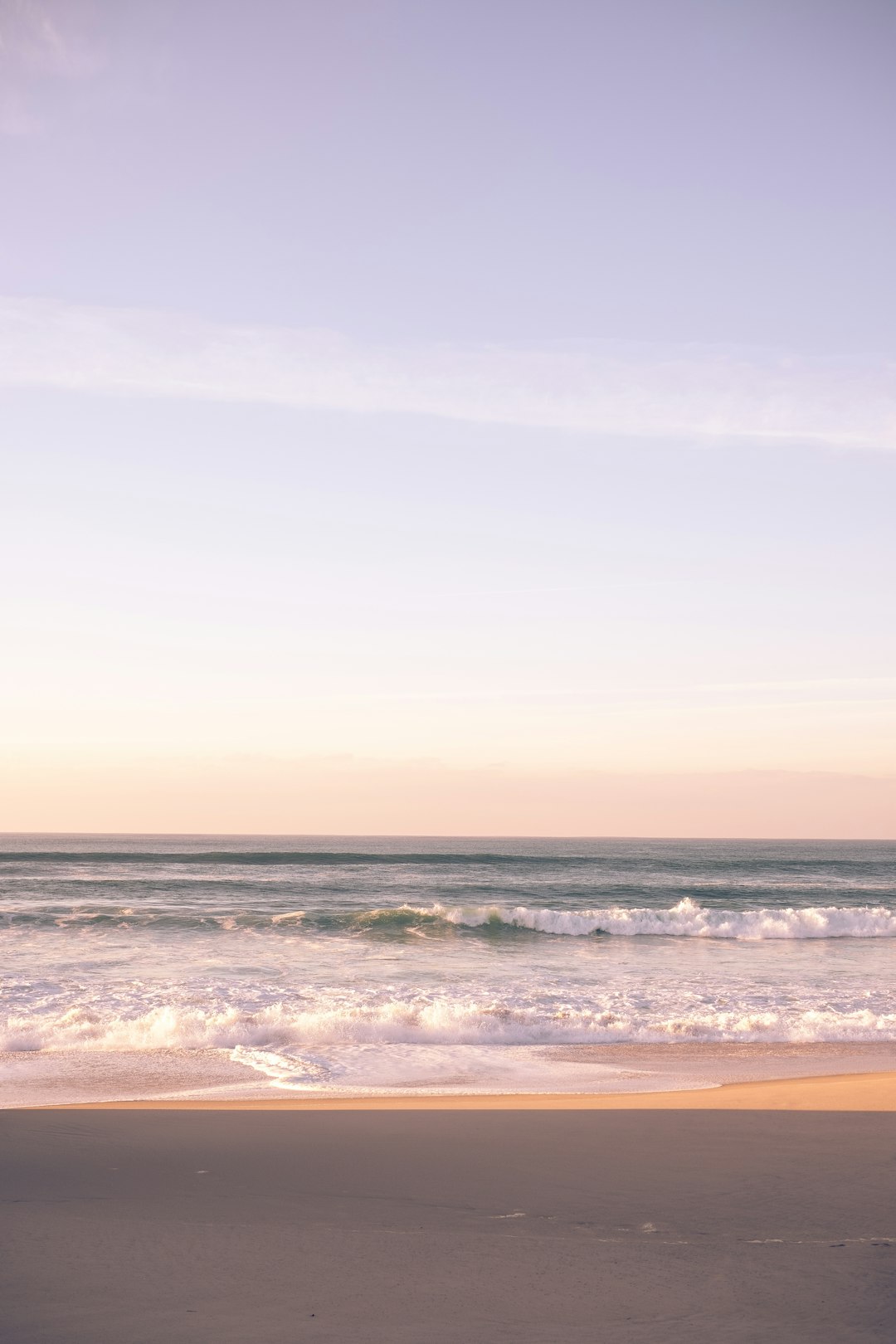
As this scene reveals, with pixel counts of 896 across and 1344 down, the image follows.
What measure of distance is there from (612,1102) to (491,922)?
72.6ft

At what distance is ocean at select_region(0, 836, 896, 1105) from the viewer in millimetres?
11922

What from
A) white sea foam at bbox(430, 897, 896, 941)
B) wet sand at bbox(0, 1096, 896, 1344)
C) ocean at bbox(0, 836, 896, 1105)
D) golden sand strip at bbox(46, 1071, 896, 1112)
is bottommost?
white sea foam at bbox(430, 897, 896, 941)

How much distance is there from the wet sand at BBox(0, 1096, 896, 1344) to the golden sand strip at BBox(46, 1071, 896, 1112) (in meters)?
0.36

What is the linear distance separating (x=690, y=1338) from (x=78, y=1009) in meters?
12.4

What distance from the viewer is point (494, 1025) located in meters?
14.5

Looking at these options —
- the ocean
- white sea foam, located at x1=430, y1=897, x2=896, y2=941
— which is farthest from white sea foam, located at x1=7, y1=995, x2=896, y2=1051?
white sea foam, located at x1=430, y1=897, x2=896, y2=941

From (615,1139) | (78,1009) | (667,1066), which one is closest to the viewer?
(615,1139)

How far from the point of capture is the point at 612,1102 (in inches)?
385

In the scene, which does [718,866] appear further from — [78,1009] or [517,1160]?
[517,1160]

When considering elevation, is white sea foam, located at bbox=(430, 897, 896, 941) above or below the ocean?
below

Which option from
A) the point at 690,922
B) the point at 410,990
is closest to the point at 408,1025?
the point at 410,990

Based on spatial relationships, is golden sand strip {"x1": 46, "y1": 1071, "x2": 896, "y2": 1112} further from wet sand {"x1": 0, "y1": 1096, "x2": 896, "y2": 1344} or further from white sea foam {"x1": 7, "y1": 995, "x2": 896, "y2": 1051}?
white sea foam {"x1": 7, "y1": 995, "x2": 896, "y2": 1051}

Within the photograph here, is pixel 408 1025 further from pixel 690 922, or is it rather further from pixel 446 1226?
pixel 690 922

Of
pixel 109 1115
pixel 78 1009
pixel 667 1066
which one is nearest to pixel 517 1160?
pixel 109 1115
